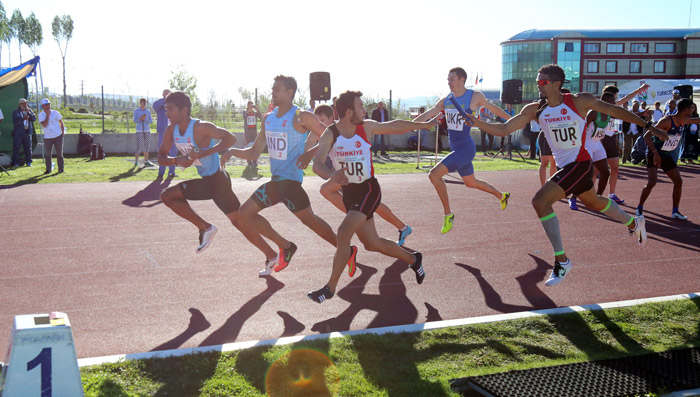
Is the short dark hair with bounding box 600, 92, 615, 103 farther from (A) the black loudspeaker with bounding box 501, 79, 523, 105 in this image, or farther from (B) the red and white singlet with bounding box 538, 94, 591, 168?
(A) the black loudspeaker with bounding box 501, 79, 523, 105

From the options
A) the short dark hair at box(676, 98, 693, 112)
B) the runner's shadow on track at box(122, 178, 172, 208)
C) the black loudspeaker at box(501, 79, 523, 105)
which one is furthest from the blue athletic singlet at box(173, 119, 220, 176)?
the black loudspeaker at box(501, 79, 523, 105)

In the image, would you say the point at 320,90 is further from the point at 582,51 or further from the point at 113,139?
the point at 582,51

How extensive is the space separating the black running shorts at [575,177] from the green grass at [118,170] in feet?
36.7

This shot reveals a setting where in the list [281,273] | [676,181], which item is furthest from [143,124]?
[676,181]

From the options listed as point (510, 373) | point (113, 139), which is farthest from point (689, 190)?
point (113, 139)

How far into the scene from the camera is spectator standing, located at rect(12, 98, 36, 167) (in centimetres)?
1852

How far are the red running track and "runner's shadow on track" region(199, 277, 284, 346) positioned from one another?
0.02 metres

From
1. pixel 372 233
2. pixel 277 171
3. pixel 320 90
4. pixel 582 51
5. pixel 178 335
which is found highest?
pixel 582 51

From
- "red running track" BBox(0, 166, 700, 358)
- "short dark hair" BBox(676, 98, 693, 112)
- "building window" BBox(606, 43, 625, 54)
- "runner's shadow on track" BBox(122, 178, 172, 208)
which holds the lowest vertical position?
"red running track" BBox(0, 166, 700, 358)

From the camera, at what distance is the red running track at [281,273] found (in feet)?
17.6

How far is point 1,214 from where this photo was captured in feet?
34.7

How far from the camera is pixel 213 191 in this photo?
6.80 metres

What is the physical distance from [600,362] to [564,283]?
2.24m

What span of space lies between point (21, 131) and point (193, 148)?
1460 centimetres
